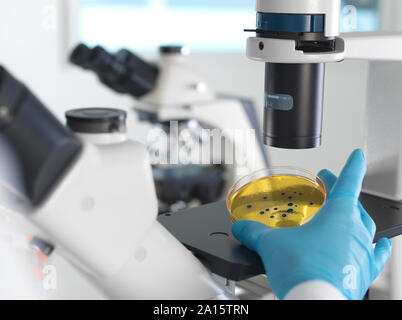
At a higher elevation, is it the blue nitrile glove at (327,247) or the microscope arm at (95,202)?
the microscope arm at (95,202)

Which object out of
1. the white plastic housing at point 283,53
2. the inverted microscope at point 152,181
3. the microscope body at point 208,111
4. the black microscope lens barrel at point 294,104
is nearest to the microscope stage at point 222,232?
the inverted microscope at point 152,181

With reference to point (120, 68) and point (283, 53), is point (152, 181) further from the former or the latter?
point (120, 68)

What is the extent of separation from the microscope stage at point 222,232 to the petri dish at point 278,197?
57mm

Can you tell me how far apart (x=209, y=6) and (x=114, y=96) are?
762mm

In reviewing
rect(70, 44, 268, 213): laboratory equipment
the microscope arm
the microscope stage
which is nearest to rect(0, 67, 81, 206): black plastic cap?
the microscope arm

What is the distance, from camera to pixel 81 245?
2.00ft

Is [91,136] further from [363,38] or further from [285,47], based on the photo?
[363,38]

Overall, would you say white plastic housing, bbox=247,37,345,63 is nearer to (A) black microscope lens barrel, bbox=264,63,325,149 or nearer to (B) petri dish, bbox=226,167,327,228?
(A) black microscope lens barrel, bbox=264,63,325,149

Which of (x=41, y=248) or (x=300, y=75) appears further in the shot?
(x=300, y=75)

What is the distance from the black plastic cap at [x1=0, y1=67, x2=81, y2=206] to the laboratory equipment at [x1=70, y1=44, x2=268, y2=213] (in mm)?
1124

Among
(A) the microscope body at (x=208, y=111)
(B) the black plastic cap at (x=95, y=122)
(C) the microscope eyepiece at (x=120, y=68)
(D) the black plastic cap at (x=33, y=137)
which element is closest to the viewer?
(D) the black plastic cap at (x=33, y=137)

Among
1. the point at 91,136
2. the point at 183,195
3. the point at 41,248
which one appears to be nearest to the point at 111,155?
the point at 91,136

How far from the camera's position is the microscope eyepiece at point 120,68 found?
166 cm

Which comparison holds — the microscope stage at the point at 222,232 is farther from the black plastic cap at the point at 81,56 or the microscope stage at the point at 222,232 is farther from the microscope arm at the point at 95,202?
the black plastic cap at the point at 81,56
